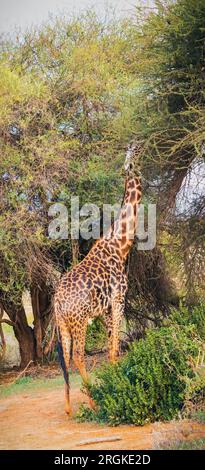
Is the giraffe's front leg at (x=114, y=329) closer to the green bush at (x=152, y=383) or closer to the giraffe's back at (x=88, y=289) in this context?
the giraffe's back at (x=88, y=289)

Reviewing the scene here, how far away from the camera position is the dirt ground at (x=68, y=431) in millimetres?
7720

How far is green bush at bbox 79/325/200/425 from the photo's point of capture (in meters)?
8.59

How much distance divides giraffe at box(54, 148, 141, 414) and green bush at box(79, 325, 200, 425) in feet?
1.96

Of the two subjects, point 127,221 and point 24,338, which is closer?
point 127,221

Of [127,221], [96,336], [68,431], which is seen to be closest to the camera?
[68,431]

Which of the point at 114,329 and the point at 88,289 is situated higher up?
the point at 88,289

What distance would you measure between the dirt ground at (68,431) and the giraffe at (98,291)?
1.51ft

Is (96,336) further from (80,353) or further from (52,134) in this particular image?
(80,353)

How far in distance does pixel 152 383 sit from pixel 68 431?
109 cm

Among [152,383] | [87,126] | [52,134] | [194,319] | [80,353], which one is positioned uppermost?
[87,126]

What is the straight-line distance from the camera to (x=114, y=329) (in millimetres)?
10938

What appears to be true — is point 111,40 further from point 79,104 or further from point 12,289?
point 12,289

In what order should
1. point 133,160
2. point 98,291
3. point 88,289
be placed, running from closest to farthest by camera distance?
point 88,289, point 98,291, point 133,160

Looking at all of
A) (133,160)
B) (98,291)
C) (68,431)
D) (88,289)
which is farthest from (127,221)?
(68,431)
